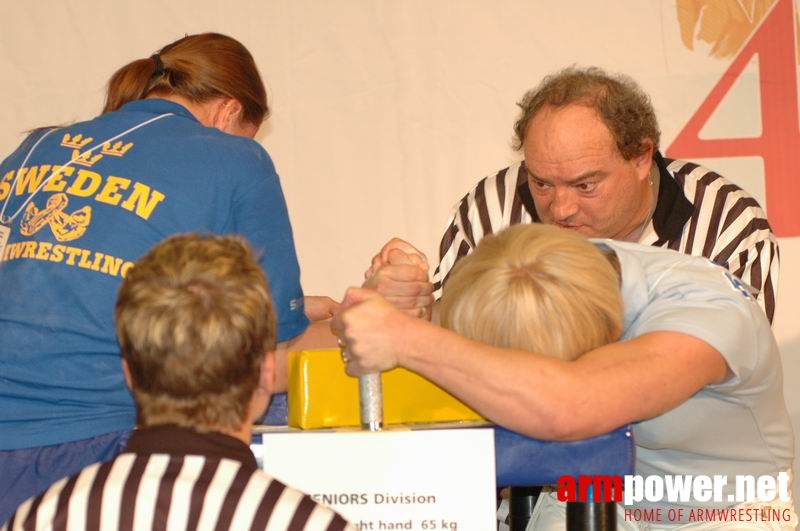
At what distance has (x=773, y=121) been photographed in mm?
3580

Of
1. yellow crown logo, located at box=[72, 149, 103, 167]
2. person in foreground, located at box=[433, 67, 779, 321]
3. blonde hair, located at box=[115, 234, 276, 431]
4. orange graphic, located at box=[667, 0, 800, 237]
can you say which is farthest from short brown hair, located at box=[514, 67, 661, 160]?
blonde hair, located at box=[115, 234, 276, 431]

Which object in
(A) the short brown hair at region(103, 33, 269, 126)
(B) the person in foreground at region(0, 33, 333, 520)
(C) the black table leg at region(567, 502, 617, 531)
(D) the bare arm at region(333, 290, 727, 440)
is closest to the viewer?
(D) the bare arm at region(333, 290, 727, 440)

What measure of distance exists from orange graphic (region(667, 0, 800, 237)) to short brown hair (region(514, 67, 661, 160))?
88cm

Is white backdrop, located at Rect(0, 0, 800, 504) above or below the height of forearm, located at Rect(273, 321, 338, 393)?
above

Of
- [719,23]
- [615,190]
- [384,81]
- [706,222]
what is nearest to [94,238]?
[615,190]

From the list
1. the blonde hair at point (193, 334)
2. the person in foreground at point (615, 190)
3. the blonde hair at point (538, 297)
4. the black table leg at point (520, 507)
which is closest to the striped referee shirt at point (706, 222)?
the person in foreground at point (615, 190)

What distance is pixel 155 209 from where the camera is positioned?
185cm

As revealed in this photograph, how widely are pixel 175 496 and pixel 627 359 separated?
660 millimetres

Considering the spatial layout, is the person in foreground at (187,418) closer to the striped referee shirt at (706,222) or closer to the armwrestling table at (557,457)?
the armwrestling table at (557,457)

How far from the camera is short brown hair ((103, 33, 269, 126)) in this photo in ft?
7.04

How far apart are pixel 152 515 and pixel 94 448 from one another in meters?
0.60

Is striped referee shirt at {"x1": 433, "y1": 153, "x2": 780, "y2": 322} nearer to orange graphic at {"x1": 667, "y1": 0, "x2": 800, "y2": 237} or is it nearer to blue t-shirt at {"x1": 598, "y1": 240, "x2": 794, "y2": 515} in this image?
orange graphic at {"x1": 667, "y1": 0, "x2": 800, "y2": 237}

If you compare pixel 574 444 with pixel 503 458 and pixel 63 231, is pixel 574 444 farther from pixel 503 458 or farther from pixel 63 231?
pixel 63 231

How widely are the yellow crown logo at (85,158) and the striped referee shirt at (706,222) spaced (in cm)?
106
